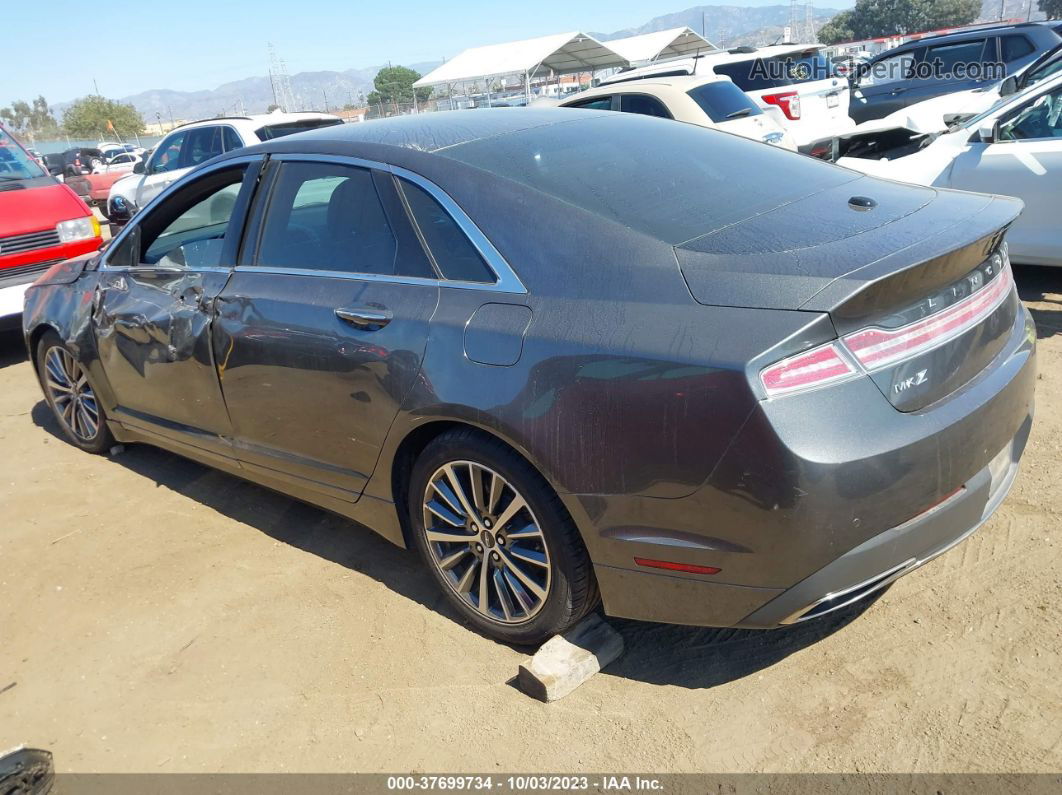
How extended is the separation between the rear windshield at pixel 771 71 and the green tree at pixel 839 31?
8129 centimetres

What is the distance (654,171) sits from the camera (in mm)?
3041

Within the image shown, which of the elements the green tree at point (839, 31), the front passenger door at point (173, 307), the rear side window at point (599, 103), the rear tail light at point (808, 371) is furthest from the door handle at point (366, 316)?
the green tree at point (839, 31)

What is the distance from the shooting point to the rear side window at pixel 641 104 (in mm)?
9141

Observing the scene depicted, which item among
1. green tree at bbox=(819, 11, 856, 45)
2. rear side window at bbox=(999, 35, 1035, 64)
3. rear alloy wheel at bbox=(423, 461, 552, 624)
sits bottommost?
rear alloy wheel at bbox=(423, 461, 552, 624)

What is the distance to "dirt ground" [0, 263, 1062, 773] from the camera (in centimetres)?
247

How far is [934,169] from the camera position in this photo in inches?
241

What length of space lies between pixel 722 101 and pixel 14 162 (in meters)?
6.94

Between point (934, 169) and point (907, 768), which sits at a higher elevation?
point (934, 169)

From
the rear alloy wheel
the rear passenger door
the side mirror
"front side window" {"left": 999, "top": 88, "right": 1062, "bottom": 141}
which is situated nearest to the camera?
the rear alloy wheel

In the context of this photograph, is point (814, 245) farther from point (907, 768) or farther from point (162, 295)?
point (162, 295)

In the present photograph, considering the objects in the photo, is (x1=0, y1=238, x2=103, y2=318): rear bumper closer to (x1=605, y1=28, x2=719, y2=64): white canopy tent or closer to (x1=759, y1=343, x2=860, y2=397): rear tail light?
(x1=759, y1=343, x2=860, y2=397): rear tail light

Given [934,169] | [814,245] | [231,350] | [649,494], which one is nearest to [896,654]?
[649,494]

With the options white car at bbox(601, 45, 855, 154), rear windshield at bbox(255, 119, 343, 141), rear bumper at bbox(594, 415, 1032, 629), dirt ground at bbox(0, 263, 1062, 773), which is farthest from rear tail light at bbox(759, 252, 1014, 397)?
rear windshield at bbox(255, 119, 343, 141)

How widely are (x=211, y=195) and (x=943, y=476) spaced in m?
3.45
